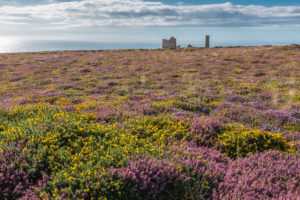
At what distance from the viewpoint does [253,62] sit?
30547 millimetres

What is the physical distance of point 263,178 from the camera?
4969 mm

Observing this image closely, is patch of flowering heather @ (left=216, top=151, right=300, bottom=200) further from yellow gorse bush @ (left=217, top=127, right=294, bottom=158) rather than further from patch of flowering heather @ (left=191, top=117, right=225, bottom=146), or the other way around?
patch of flowering heather @ (left=191, top=117, right=225, bottom=146)

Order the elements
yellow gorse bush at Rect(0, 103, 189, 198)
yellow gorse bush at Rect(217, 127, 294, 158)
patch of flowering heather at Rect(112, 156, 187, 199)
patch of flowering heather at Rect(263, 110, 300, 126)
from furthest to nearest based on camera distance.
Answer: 1. patch of flowering heather at Rect(263, 110, 300, 126)
2. yellow gorse bush at Rect(217, 127, 294, 158)
3. patch of flowering heather at Rect(112, 156, 187, 199)
4. yellow gorse bush at Rect(0, 103, 189, 198)

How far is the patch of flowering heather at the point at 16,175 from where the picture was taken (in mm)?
4625

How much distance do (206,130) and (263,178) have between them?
8.97 ft

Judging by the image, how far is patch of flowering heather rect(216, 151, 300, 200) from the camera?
4.54m

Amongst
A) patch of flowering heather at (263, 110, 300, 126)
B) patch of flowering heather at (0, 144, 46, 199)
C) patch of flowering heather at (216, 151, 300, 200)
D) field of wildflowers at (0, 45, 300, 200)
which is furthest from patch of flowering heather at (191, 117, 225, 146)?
patch of flowering heather at (0, 144, 46, 199)

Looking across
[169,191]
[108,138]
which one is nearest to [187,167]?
[169,191]

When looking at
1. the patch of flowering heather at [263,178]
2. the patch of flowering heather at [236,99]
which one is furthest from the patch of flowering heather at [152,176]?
the patch of flowering heather at [236,99]

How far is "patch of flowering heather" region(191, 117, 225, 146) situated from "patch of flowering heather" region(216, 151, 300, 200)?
142cm

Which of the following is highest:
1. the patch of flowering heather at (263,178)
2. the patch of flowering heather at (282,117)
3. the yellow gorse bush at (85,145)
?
the yellow gorse bush at (85,145)

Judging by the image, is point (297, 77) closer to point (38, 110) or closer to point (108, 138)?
point (108, 138)

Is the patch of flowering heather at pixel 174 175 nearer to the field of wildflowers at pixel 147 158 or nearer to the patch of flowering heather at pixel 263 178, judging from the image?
the field of wildflowers at pixel 147 158

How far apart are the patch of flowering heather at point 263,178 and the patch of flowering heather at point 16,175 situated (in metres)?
4.31
